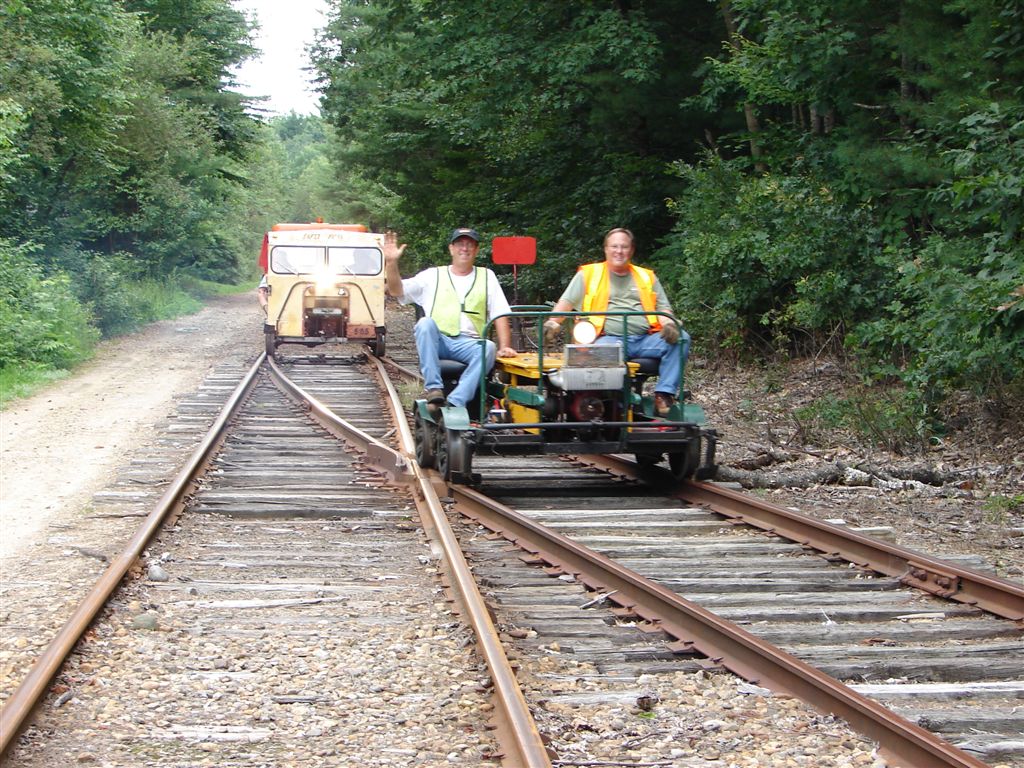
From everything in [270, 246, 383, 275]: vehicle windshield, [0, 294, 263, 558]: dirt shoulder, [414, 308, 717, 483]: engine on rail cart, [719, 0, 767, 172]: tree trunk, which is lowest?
[0, 294, 263, 558]: dirt shoulder

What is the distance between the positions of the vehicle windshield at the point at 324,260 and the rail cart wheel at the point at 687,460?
553 inches

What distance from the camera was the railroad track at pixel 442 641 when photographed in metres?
4.43

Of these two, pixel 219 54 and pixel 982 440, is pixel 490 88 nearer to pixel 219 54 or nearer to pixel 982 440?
pixel 982 440

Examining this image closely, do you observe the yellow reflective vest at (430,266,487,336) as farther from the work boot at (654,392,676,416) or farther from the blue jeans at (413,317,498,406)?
the work boot at (654,392,676,416)

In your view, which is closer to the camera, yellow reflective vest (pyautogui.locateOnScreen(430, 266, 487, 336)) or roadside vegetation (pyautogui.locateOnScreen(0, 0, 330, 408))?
yellow reflective vest (pyautogui.locateOnScreen(430, 266, 487, 336))

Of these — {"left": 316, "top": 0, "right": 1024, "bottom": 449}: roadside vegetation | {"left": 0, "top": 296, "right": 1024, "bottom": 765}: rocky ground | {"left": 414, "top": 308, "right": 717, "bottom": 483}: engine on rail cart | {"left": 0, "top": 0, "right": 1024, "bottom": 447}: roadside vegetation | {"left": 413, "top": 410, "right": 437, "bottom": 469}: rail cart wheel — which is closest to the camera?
{"left": 0, "top": 296, "right": 1024, "bottom": 765}: rocky ground

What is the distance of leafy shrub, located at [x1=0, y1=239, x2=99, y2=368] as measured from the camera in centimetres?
2027

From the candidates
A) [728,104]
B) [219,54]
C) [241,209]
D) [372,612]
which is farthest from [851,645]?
[241,209]

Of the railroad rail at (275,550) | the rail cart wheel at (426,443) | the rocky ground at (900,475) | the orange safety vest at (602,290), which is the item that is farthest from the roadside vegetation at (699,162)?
the railroad rail at (275,550)

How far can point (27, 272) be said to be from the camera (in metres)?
23.1

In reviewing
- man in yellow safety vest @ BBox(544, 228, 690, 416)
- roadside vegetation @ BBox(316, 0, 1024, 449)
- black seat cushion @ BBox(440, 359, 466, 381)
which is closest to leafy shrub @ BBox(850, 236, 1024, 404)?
roadside vegetation @ BBox(316, 0, 1024, 449)

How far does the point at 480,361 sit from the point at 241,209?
211 feet

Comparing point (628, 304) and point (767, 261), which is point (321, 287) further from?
point (628, 304)

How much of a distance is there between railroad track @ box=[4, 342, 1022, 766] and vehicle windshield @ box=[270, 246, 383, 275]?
1375 centimetres
